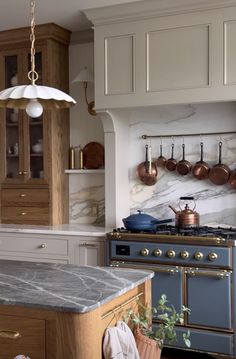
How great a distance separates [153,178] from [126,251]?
0.77 m

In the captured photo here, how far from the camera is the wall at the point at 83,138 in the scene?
4.38m

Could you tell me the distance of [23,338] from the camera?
6.30 ft

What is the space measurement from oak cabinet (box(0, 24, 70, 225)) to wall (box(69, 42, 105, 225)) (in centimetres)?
7

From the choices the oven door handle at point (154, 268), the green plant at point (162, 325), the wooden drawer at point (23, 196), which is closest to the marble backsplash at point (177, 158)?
the wooden drawer at point (23, 196)

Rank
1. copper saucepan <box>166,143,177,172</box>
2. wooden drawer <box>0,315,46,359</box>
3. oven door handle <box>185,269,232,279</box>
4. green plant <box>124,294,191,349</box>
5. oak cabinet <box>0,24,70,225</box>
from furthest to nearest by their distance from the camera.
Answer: oak cabinet <box>0,24,70,225</box> → copper saucepan <box>166,143,177,172</box> → oven door handle <box>185,269,232,279</box> → green plant <box>124,294,191,349</box> → wooden drawer <box>0,315,46,359</box>

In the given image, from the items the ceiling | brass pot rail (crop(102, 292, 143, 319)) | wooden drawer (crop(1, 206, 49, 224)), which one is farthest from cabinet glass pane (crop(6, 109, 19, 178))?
brass pot rail (crop(102, 292, 143, 319))

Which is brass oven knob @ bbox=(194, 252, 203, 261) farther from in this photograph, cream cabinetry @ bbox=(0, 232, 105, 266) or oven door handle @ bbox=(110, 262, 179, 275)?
cream cabinetry @ bbox=(0, 232, 105, 266)

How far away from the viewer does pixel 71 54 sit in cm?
448

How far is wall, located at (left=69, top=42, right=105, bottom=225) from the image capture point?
438 cm

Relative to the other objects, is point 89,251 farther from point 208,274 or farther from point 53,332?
point 53,332

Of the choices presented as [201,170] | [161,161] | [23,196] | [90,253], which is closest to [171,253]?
[90,253]

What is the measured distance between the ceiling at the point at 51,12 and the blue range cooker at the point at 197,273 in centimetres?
178

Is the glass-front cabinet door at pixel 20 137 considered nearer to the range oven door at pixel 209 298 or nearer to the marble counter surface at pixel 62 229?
the marble counter surface at pixel 62 229

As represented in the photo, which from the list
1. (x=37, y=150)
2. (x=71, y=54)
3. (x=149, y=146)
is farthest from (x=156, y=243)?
(x=71, y=54)
